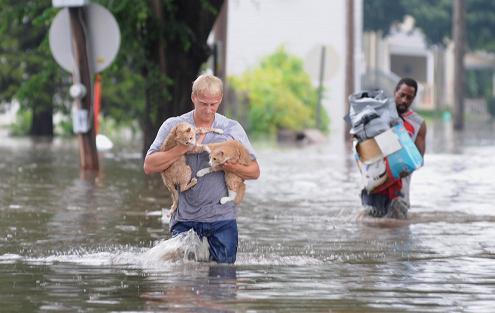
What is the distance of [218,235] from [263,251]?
177 cm

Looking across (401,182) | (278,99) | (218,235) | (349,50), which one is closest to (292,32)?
(278,99)

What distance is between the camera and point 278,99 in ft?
162

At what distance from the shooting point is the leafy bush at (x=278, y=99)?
4903 centimetres

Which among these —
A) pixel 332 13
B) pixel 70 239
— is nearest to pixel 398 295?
pixel 70 239

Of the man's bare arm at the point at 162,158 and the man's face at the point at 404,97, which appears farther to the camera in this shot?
the man's face at the point at 404,97

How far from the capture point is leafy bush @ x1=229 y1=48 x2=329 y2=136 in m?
49.0

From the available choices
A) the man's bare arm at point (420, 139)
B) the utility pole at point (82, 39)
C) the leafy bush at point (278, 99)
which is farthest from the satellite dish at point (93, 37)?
the leafy bush at point (278, 99)

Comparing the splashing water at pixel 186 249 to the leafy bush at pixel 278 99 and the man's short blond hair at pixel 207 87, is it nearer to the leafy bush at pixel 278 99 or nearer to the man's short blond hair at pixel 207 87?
the man's short blond hair at pixel 207 87

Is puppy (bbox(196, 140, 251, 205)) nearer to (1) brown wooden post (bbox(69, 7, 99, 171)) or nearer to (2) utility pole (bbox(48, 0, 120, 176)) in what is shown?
(2) utility pole (bbox(48, 0, 120, 176))

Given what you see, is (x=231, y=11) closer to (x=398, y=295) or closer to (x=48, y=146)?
(x=48, y=146)

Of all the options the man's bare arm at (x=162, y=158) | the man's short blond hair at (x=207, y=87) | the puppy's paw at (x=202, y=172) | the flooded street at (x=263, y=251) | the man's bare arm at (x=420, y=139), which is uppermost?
the man's short blond hair at (x=207, y=87)

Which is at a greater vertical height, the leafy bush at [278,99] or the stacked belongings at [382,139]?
the stacked belongings at [382,139]

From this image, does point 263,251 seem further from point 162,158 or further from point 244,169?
point 162,158

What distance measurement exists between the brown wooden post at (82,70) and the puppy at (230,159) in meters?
12.0
